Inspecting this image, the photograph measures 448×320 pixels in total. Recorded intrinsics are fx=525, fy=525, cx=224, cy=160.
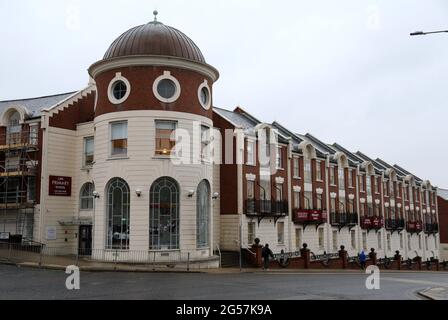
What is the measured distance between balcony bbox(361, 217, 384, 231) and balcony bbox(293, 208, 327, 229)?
881 cm

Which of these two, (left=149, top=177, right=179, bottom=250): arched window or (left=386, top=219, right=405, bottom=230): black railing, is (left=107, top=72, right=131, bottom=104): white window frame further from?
(left=386, top=219, right=405, bottom=230): black railing

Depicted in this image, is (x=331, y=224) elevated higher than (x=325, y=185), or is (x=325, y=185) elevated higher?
(x=325, y=185)

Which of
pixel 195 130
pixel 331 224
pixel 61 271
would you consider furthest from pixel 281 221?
pixel 61 271

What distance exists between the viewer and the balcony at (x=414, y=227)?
6297 centimetres

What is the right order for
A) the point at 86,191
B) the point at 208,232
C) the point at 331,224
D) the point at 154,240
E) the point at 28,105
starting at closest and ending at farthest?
the point at 154,240, the point at 208,232, the point at 86,191, the point at 28,105, the point at 331,224

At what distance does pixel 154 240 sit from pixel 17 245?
9.79 meters

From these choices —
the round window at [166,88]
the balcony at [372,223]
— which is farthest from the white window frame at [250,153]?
the balcony at [372,223]

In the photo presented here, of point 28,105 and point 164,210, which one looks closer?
point 164,210

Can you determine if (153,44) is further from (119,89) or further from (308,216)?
(308,216)

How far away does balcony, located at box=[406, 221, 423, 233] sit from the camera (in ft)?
207

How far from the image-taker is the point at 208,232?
2973cm

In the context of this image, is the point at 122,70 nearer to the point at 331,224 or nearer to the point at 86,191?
the point at 86,191

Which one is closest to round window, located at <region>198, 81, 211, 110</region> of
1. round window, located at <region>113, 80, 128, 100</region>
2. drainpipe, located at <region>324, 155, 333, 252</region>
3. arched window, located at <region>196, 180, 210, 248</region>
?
round window, located at <region>113, 80, 128, 100</region>

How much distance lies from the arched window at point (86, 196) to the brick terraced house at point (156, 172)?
7 cm
